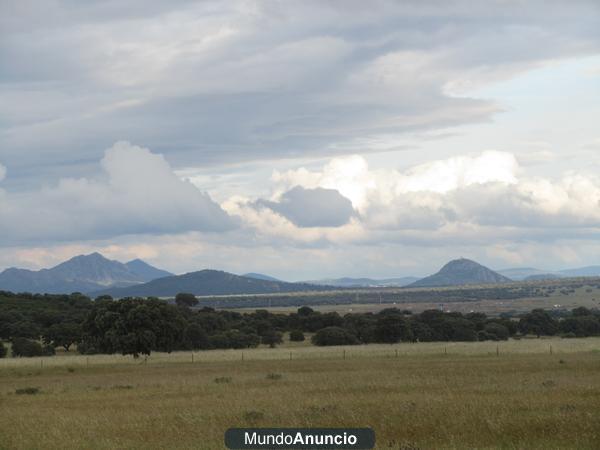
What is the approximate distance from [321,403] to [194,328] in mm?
72845

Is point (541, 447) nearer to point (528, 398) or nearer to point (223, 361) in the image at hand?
point (528, 398)

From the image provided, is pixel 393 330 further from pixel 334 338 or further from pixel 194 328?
pixel 194 328

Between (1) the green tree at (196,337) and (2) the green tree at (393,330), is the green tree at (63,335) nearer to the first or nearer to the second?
(1) the green tree at (196,337)

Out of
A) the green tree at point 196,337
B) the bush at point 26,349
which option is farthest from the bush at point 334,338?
the bush at point 26,349

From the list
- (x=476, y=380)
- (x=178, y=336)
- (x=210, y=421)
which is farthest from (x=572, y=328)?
(x=210, y=421)

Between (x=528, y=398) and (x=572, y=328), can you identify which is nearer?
(x=528, y=398)

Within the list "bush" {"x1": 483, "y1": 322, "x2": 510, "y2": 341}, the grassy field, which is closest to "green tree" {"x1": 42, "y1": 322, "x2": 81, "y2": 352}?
the grassy field

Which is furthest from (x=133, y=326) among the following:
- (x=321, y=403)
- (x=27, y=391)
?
(x=321, y=403)

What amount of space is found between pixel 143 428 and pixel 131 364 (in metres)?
42.2

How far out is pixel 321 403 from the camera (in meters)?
29.2

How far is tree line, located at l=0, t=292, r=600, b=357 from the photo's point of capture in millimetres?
74312

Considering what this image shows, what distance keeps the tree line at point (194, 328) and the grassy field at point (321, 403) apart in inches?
593

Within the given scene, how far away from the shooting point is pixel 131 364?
6550 centimetres

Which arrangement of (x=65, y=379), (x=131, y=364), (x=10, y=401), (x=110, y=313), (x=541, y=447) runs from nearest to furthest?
(x=541, y=447), (x=10, y=401), (x=65, y=379), (x=131, y=364), (x=110, y=313)
